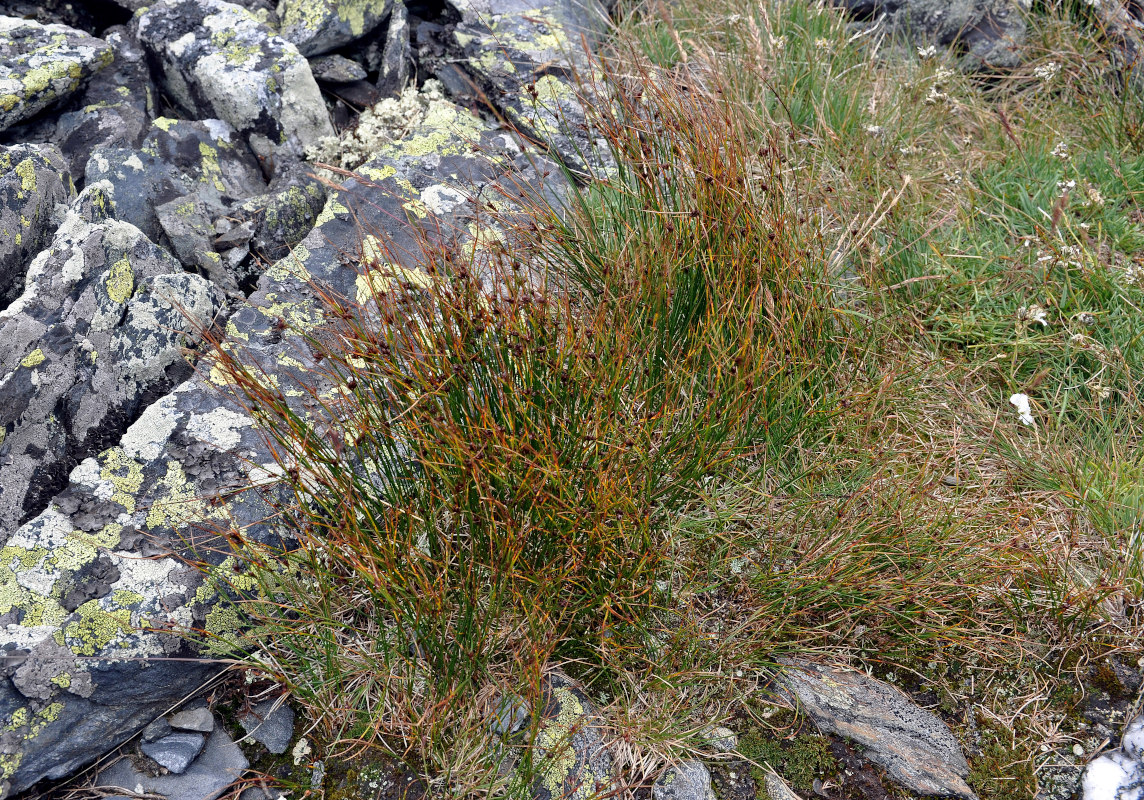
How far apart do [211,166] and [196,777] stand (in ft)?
8.53

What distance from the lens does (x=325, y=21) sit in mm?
3926

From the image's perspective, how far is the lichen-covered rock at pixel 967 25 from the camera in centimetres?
448

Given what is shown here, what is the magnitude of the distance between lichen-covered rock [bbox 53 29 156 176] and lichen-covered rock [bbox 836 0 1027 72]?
12.8 ft

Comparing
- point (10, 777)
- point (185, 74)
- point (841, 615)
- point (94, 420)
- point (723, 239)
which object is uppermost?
point (185, 74)

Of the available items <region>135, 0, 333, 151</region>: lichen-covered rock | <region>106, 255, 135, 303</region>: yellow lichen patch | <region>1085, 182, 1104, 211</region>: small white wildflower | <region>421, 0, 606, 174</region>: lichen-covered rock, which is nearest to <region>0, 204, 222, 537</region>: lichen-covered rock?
<region>106, 255, 135, 303</region>: yellow lichen patch

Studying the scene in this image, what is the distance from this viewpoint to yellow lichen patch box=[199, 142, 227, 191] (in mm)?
3365

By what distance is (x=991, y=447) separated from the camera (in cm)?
276

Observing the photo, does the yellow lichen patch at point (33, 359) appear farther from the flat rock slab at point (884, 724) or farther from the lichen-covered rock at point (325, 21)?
the flat rock slab at point (884, 724)

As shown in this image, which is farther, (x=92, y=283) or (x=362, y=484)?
(x=92, y=283)

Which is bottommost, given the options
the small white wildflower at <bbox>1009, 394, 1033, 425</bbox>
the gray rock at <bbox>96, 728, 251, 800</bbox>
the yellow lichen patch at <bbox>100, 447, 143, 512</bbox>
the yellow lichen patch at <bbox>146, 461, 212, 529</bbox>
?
the gray rock at <bbox>96, 728, 251, 800</bbox>

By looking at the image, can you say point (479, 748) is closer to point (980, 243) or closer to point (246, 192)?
point (246, 192)

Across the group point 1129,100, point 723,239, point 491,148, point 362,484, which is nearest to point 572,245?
point 723,239

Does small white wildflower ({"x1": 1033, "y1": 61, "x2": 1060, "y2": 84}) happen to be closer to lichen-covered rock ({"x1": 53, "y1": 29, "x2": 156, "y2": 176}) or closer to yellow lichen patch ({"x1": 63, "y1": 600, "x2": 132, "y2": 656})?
lichen-covered rock ({"x1": 53, "y1": 29, "x2": 156, "y2": 176})

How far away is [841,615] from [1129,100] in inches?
134
